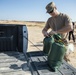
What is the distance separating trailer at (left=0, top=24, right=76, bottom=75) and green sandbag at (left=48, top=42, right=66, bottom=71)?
0.11m

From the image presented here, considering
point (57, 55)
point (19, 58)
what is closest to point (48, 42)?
point (19, 58)

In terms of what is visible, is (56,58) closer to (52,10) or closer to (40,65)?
(40,65)

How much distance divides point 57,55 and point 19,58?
1231mm

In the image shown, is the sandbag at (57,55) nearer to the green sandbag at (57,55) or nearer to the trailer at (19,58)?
the green sandbag at (57,55)

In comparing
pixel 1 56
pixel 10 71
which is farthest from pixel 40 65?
pixel 1 56

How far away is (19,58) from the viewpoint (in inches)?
217

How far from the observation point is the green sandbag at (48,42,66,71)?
180 inches

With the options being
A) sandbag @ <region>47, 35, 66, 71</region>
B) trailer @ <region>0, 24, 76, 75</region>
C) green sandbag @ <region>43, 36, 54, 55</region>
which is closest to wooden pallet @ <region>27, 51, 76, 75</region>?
trailer @ <region>0, 24, 76, 75</region>

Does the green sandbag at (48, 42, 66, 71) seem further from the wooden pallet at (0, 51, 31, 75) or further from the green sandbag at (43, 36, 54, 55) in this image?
the green sandbag at (43, 36, 54, 55)

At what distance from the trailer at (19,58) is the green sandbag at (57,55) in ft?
0.35

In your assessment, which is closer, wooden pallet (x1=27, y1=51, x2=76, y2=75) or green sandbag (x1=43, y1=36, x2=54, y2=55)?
wooden pallet (x1=27, y1=51, x2=76, y2=75)

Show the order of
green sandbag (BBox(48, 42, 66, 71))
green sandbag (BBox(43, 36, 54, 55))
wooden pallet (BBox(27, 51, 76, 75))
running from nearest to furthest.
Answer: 1. wooden pallet (BBox(27, 51, 76, 75))
2. green sandbag (BBox(48, 42, 66, 71))
3. green sandbag (BBox(43, 36, 54, 55))

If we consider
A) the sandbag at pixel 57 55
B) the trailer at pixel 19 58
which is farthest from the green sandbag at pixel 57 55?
the trailer at pixel 19 58

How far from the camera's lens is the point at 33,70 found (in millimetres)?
4504
